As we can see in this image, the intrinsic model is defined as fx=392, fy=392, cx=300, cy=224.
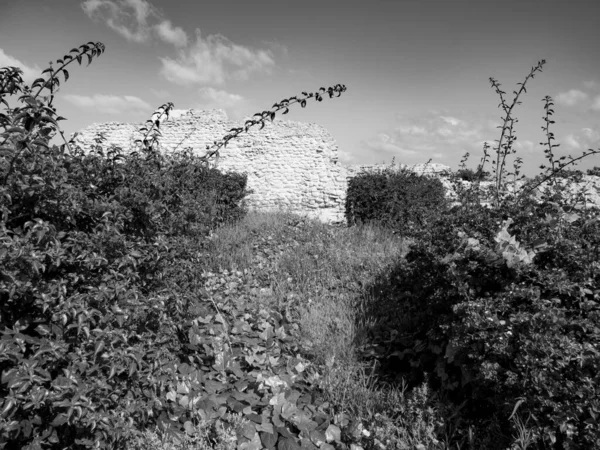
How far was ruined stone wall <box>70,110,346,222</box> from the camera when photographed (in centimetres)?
1184

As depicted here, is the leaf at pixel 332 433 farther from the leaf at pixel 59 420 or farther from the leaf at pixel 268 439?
the leaf at pixel 59 420

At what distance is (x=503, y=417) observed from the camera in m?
2.70

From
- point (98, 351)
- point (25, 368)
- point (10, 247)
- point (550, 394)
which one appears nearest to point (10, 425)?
point (25, 368)

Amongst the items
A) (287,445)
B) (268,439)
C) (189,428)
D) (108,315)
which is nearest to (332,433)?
(287,445)

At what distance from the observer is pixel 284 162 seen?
1453 cm

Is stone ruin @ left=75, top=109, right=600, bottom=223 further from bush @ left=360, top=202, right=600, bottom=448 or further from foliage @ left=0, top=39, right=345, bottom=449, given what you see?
foliage @ left=0, top=39, right=345, bottom=449

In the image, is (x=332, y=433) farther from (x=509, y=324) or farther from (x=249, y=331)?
(x=509, y=324)

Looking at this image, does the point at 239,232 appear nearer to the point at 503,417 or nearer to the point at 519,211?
the point at 519,211

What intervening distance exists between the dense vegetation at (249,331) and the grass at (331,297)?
3 cm

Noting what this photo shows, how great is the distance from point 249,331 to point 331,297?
1.45m

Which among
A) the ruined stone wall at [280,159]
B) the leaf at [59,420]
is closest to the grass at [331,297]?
the leaf at [59,420]

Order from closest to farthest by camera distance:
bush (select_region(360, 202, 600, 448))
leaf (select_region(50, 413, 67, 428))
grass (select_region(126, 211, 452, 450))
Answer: leaf (select_region(50, 413, 67, 428)), bush (select_region(360, 202, 600, 448)), grass (select_region(126, 211, 452, 450))

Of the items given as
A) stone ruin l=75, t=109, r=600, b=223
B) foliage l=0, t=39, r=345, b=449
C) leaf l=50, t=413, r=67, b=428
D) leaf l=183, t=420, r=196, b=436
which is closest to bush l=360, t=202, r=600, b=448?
foliage l=0, t=39, r=345, b=449

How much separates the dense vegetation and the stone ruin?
6.77 metres
